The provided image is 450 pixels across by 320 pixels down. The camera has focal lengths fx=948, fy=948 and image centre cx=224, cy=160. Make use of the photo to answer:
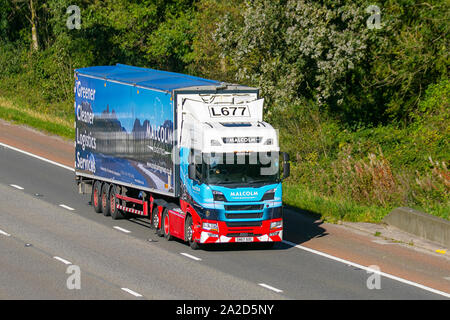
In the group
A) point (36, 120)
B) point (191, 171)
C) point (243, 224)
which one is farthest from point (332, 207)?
point (36, 120)

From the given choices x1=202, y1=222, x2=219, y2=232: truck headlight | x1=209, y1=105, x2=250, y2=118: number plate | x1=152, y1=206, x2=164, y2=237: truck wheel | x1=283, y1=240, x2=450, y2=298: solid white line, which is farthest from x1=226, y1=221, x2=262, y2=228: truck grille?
x1=152, y1=206, x2=164, y2=237: truck wheel

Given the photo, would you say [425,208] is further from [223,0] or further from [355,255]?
[223,0]

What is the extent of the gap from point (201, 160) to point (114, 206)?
5511 millimetres

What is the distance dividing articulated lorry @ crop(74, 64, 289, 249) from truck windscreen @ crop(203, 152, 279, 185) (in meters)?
0.02

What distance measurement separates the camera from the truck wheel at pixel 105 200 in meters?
27.6

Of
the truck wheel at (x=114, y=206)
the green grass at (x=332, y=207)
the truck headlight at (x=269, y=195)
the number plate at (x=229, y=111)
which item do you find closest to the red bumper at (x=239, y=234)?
the truck headlight at (x=269, y=195)

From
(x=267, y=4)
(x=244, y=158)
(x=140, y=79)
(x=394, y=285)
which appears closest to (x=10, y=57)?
(x=267, y=4)

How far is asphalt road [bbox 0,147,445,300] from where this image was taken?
62.3ft

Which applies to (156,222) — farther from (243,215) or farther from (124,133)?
(243,215)

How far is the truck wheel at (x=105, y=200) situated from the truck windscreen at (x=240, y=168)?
605 centimetres

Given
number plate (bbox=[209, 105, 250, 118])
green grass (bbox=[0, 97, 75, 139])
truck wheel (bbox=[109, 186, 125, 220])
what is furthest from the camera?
green grass (bbox=[0, 97, 75, 139])

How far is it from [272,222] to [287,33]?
39.4 feet

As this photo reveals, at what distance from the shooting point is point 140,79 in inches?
1013

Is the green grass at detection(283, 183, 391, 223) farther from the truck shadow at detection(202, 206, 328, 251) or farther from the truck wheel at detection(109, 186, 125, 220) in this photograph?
the truck wheel at detection(109, 186, 125, 220)
